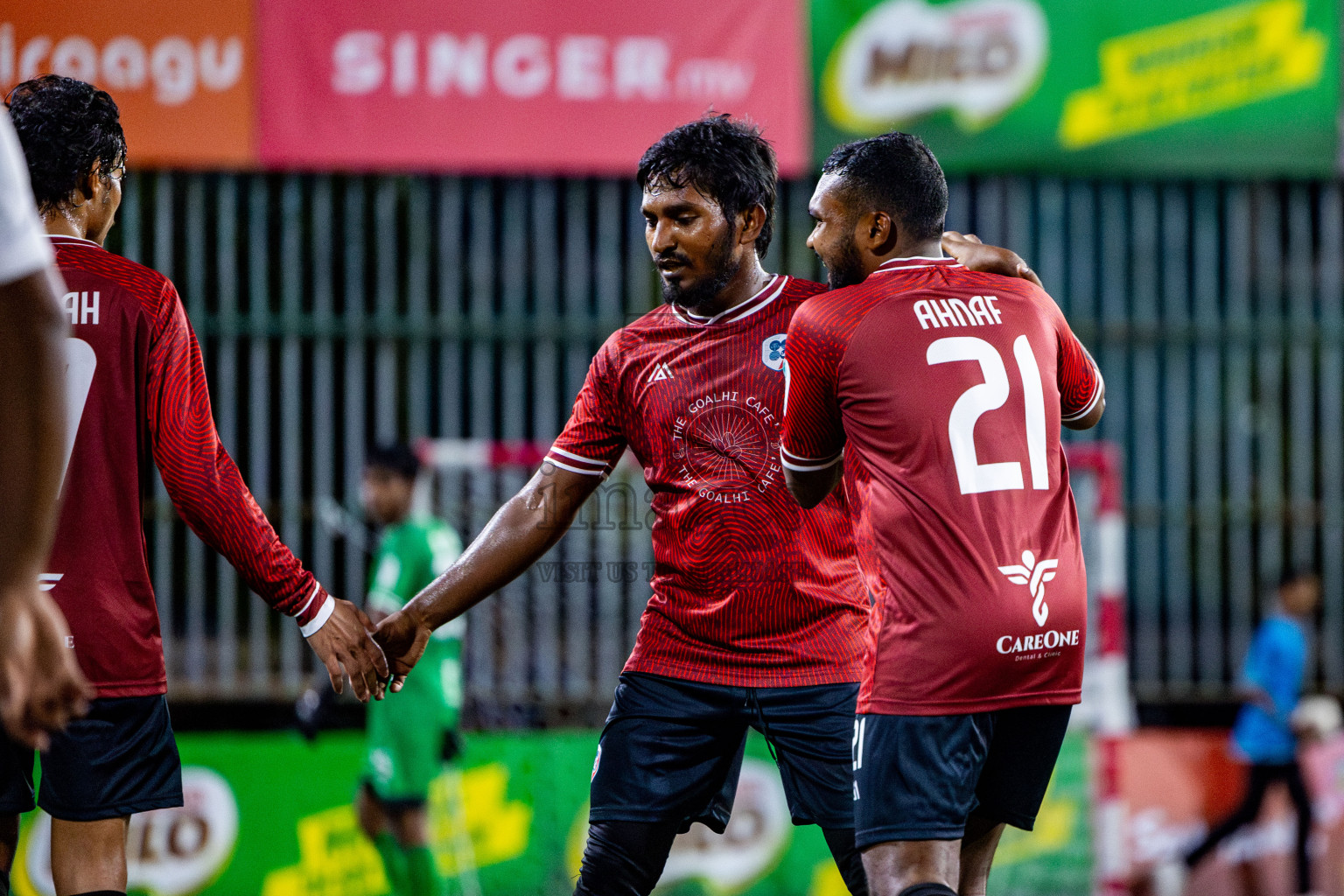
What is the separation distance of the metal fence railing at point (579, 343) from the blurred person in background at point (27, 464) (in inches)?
233

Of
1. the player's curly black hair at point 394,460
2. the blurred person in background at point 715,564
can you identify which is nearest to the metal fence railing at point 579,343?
the player's curly black hair at point 394,460

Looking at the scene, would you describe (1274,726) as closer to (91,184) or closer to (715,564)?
(715,564)

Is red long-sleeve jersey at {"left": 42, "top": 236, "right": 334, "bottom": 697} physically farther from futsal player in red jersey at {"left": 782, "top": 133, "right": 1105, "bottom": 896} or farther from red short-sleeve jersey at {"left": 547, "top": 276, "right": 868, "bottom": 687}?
futsal player in red jersey at {"left": 782, "top": 133, "right": 1105, "bottom": 896}

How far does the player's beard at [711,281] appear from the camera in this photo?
3.78 meters

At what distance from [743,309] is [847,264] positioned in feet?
1.46

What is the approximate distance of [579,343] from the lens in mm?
8383

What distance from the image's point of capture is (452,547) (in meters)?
6.84

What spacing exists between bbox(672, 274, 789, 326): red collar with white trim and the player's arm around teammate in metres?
2.10

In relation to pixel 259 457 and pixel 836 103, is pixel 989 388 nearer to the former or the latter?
pixel 836 103

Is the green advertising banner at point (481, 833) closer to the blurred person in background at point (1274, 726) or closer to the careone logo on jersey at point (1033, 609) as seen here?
the blurred person in background at point (1274, 726)

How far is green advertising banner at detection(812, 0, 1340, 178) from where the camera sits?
788 centimetres

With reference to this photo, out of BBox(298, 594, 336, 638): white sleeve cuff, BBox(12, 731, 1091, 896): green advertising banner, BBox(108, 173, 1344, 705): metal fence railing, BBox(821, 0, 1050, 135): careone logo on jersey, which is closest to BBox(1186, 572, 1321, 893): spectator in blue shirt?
BBox(108, 173, 1344, 705): metal fence railing

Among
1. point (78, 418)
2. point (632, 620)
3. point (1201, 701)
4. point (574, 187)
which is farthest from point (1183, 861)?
point (78, 418)

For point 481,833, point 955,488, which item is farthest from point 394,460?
point 955,488
